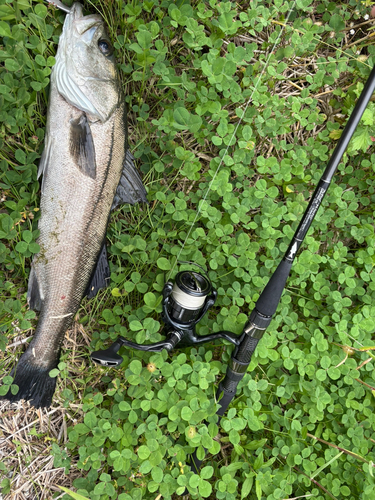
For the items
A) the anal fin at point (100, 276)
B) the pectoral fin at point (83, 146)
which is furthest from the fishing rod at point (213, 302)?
the pectoral fin at point (83, 146)

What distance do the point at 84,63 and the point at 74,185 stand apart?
703 millimetres

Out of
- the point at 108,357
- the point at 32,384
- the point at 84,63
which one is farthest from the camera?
the point at 32,384

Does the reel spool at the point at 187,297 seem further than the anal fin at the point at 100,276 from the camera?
No

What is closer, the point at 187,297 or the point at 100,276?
the point at 187,297

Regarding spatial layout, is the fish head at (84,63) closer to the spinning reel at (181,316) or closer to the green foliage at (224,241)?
the green foliage at (224,241)

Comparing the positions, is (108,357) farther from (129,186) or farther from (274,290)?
Answer: (129,186)

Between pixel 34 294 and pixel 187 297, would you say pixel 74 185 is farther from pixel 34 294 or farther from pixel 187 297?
pixel 187 297

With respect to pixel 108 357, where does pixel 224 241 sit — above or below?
above

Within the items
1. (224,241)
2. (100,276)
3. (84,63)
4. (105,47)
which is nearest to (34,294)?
(100,276)

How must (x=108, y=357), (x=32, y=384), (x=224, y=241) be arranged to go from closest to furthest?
1. (x=108, y=357)
2. (x=32, y=384)
3. (x=224, y=241)

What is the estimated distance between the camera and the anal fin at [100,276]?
7.86 feet

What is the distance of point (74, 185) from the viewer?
85.4 inches

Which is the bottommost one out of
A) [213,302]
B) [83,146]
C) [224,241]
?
[213,302]

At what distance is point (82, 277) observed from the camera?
2299 mm
